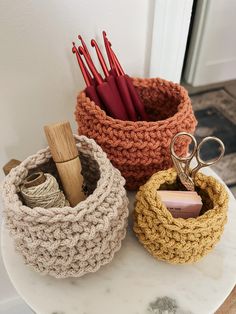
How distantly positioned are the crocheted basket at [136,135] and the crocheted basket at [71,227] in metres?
0.04

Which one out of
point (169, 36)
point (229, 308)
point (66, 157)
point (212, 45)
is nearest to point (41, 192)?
point (66, 157)

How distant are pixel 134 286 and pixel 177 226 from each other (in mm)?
105

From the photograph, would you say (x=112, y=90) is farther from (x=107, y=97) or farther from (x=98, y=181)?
(x=98, y=181)

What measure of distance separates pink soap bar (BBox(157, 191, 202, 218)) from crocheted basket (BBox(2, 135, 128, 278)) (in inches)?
2.2

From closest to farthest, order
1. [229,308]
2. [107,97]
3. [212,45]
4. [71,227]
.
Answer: [71,227]
[107,97]
[229,308]
[212,45]

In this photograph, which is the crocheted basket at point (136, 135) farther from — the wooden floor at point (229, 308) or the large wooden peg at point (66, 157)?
the wooden floor at point (229, 308)

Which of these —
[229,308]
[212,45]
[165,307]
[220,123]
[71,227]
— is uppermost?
[71,227]

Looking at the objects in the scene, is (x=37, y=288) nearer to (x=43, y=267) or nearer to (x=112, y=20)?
(x=43, y=267)

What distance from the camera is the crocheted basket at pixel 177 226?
1.16ft

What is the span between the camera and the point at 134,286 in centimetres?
39

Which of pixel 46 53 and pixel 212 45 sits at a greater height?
pixel 46 53

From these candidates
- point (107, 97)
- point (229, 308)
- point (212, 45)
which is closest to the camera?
point (107, 97)

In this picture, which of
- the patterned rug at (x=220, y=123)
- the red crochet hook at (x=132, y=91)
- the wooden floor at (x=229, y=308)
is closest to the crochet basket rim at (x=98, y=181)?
the red crochet hook at (x=132, y=91)

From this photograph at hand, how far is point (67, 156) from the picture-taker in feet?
1.20
